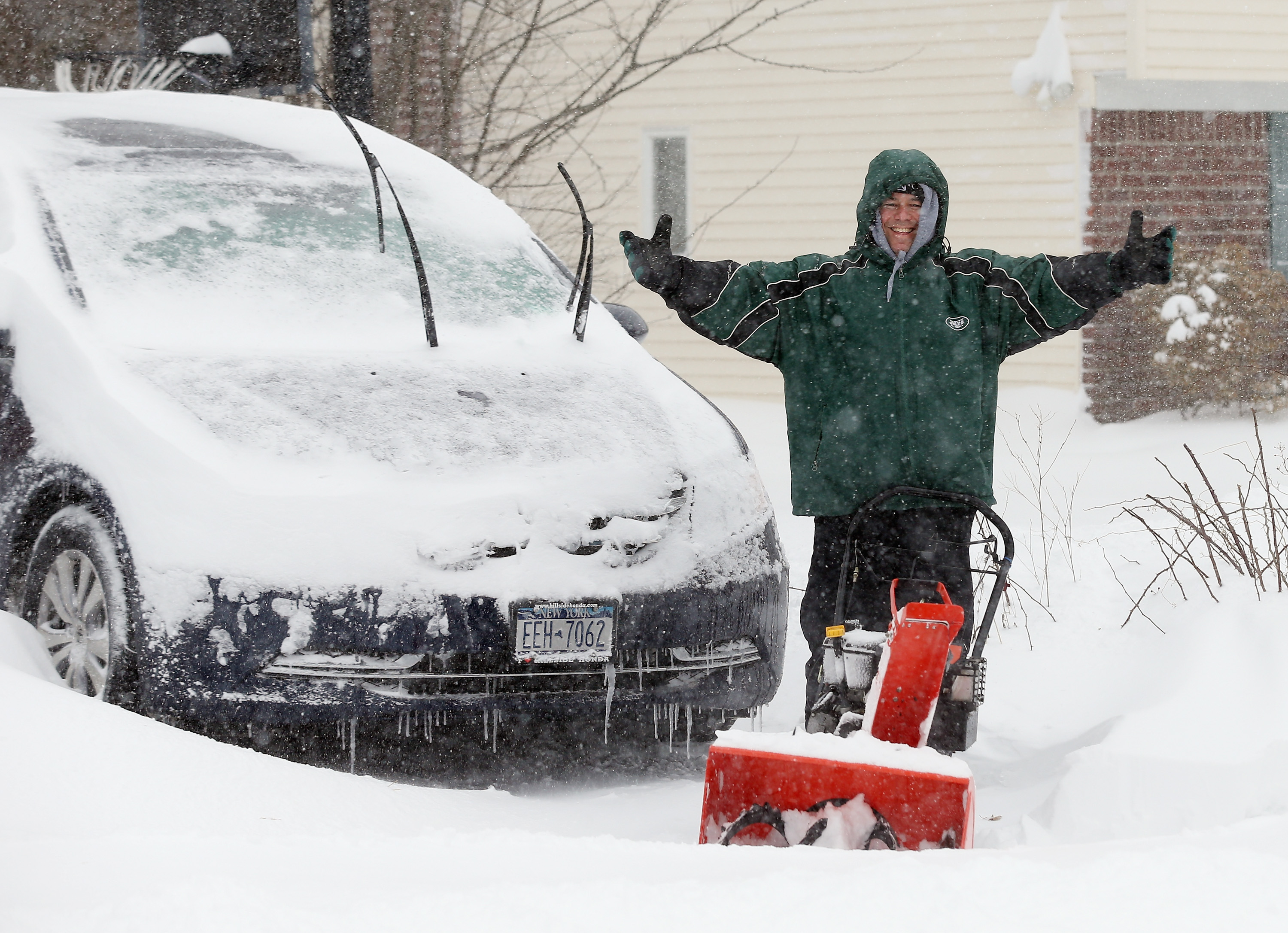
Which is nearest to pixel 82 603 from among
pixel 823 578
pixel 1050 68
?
pixel 823 578

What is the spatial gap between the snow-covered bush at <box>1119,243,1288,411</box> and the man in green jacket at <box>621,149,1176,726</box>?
10150 millimetres

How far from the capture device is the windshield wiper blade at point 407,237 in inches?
181

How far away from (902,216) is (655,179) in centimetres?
1308

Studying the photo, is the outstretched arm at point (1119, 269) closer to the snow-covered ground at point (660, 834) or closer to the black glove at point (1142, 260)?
the black glove at point (1142, 260)

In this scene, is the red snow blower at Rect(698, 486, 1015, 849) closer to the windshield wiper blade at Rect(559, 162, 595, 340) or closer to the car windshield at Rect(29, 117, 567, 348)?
the windshield wiper blade at Rect(559, 162, 595, 340)

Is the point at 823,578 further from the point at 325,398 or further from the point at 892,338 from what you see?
the point at 325,398

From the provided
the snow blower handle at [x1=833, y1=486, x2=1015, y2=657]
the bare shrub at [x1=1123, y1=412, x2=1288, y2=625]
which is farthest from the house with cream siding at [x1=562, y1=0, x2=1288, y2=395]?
the snow blower handle at [x1=833, y1=486, x2=1015, y2=657]

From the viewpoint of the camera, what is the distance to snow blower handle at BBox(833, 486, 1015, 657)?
3.33 m

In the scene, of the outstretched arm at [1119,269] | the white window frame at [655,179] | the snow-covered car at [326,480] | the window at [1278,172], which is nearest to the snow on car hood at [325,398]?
the snow-covered car at [326,480]

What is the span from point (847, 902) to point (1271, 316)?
1223 cm

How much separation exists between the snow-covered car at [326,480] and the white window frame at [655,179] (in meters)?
11.5

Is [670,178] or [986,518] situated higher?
[670,178]

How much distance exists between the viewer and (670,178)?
16656mm

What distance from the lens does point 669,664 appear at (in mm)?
4105
